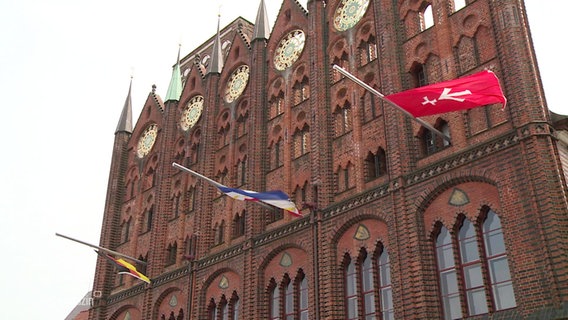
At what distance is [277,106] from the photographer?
31.8 m

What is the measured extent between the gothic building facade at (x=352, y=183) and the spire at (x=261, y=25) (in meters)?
0.17

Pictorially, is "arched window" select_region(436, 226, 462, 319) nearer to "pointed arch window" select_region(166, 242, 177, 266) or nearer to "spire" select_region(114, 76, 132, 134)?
"pointed arch window" select_region(166, 242, 177, 266)

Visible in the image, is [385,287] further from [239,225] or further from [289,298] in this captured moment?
[239,225]

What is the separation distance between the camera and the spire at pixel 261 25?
34906 millimetres

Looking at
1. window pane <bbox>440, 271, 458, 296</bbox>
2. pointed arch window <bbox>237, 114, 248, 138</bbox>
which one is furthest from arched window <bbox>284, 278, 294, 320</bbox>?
pointed arch window <bbox>237, 114, 248, 138</bbox>

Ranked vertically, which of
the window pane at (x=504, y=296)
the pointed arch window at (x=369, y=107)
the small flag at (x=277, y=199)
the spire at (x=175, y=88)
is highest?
the spire at (x=175, y=88)

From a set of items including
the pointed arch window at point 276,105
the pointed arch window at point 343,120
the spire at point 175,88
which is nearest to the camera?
the pointed arch window at point 343,120

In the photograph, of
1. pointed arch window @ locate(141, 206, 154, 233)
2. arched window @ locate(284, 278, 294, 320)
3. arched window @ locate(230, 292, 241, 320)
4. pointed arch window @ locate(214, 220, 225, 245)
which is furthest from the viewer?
pointed arch window @ locate(141, 206, 154, 233)

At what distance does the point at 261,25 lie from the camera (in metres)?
35.4

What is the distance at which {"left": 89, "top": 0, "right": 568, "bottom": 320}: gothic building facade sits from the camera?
64.5 ft

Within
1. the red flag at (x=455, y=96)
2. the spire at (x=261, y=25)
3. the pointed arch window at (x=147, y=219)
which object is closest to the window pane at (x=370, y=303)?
the red flag at (x=455, y=96)

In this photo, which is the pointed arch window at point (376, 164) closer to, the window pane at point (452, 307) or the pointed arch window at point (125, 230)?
the window pane at point (452, 307)

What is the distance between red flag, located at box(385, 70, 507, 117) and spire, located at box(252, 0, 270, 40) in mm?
15572

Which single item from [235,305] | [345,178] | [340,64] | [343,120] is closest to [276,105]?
[340,64]
